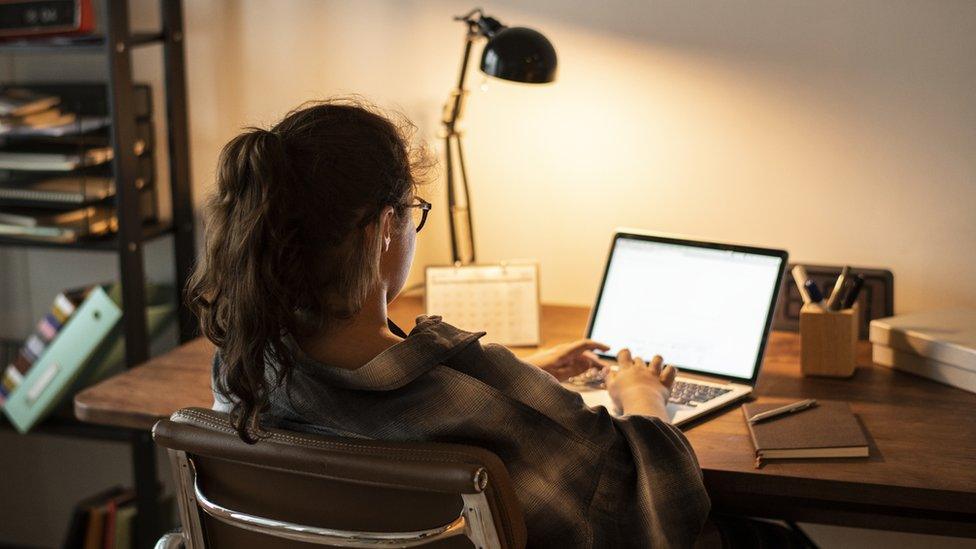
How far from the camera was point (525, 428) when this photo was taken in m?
1.15

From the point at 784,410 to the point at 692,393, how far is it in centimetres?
16

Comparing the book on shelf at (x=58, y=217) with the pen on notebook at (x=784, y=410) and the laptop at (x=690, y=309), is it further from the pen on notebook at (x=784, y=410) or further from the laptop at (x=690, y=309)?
the pen on notebook at (x=784, y=410)

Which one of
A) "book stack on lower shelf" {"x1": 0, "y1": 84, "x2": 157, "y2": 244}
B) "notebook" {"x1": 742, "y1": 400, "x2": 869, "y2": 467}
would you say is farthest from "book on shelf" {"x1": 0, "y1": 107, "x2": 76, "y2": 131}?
"notebook" {"x1": 742, "y1": 400, "x2": 869, "y2": 467}

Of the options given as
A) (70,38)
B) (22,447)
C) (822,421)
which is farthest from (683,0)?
(22,447)

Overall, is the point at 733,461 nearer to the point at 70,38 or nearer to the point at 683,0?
the point at 683,0

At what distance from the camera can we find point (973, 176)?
5.98ft

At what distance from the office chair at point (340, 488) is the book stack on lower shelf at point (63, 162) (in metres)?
1.12

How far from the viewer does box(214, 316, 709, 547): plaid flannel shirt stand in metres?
1.12

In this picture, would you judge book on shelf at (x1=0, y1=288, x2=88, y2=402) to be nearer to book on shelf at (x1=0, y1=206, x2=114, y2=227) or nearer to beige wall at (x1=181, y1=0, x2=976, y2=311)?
book on shelf at (x1=0, y1=206, x2=114, y2=227)

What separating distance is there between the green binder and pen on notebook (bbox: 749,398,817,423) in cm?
123

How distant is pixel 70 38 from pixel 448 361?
4.36ft

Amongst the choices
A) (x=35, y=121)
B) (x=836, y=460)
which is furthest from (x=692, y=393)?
(x=35, y=121)

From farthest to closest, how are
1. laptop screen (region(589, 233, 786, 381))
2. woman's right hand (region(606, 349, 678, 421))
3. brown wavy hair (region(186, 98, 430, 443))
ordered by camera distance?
laptop screen (region(589, 233, 786, 381))
woman's right hand (region(606, 349, 678, 421))
brown wavy hair (region(186, 98, 430, 443))

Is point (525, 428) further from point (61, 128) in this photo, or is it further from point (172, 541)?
point (61, 128)
